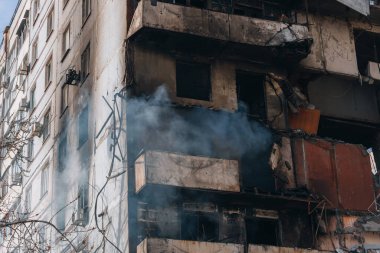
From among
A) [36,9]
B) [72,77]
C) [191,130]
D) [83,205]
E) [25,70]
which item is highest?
[36,9]

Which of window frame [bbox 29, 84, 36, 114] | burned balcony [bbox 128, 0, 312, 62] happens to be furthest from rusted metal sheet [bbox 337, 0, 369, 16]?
window frame [bbox 29, 84, 36, 114]

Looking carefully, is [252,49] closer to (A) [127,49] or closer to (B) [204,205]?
(A) [127,49]

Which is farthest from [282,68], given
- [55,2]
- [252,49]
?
[55,2]

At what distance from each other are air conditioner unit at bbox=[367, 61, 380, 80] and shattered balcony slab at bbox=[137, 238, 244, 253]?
10402 mm

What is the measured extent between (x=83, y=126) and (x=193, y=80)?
18.0 ft

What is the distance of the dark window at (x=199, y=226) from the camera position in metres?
24.3

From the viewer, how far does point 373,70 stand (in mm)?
30000

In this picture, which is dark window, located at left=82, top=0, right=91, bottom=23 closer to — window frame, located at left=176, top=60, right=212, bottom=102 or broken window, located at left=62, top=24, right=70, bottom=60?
broken window, located at left=62, top=24, right=70, bottom=60

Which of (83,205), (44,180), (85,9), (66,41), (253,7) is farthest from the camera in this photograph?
(44,180)

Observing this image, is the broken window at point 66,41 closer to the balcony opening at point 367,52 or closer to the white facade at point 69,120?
the white facade at point 69,120

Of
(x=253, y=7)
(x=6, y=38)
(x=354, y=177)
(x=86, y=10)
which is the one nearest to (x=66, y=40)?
(x=86, y=10)

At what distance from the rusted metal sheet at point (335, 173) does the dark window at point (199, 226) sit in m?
3.33

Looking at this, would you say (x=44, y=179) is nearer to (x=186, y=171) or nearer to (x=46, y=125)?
(x=46, y=125)

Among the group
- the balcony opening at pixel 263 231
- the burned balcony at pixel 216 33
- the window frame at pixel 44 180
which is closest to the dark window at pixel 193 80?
the burned balcony at pixel 216 33
